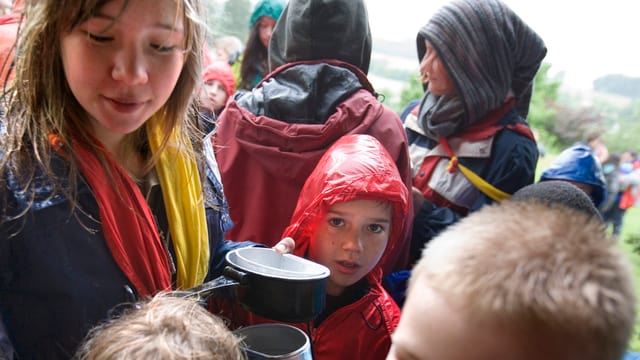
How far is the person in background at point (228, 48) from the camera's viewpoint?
13.1ft

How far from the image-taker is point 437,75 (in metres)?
2.08

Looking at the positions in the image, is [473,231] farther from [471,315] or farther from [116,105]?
[116,105]

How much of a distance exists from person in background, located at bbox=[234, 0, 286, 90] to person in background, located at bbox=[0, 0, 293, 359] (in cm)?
212

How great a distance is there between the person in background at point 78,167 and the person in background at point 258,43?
2.12m

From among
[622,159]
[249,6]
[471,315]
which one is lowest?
[622,159]

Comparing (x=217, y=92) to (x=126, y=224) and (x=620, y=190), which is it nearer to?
(x=126, y=224)

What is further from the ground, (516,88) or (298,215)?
(516,88)

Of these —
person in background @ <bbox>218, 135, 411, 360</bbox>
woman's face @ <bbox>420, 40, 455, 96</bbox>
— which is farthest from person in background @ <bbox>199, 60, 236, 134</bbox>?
person in background @ <bbox>218, 135, 411, 360</bbox>

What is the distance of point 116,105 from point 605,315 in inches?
33.9

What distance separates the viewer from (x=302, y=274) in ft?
3.62

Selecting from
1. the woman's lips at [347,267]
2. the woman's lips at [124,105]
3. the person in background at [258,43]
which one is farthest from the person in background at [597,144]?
the woman's lips at [124,105]

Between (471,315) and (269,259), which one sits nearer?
(471,315)

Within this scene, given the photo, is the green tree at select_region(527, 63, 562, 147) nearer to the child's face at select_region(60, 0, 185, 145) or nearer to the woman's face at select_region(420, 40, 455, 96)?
the woman's face at select_region(420, 40, 455, 96)

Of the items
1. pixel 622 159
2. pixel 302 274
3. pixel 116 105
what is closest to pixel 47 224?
pixel 116 105
